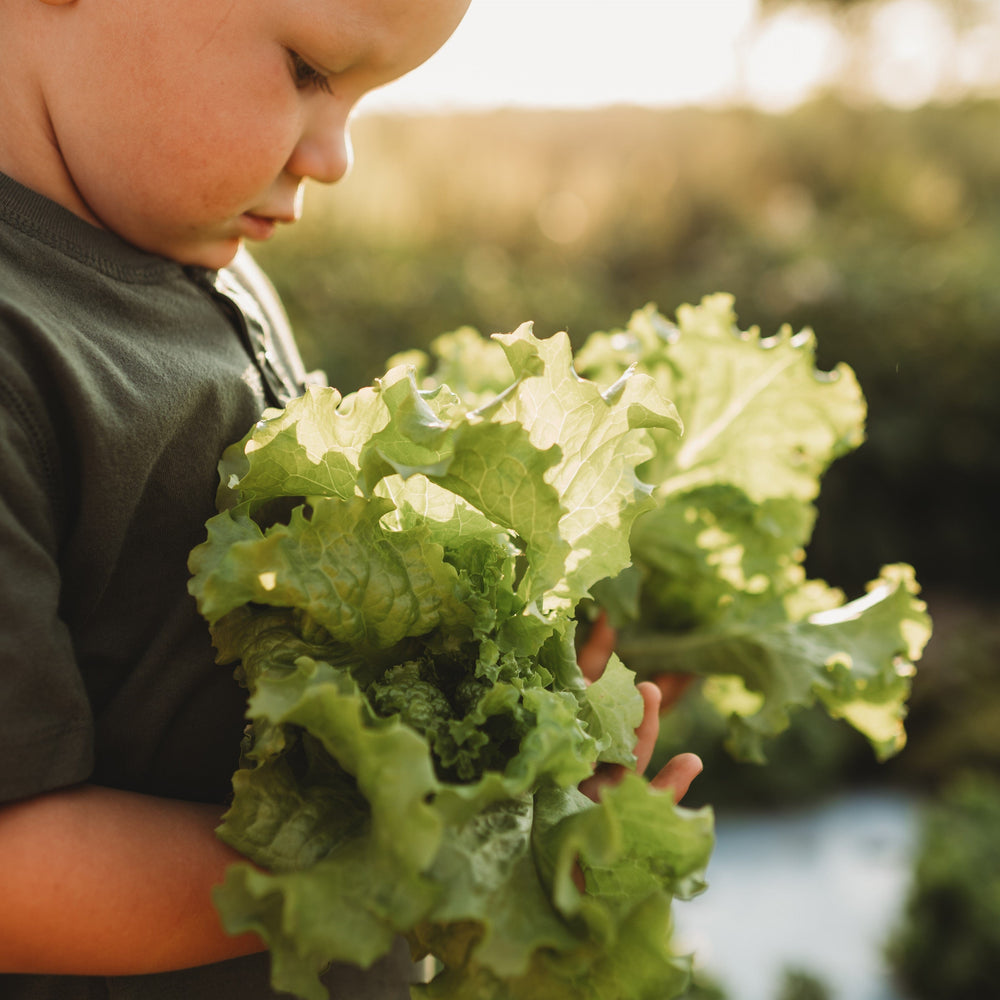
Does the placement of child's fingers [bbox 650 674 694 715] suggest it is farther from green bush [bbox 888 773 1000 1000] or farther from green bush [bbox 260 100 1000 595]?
green bush [bbox 260 100 1000 595]

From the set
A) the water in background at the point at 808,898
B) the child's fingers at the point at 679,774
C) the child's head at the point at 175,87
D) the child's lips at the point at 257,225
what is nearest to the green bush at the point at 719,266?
the water in background at the point at 808,898

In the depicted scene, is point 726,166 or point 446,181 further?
point 726,166

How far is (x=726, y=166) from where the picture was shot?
29.9 feet

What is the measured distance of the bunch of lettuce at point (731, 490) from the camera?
152 centimetres

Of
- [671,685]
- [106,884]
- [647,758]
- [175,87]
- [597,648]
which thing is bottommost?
[671,685]

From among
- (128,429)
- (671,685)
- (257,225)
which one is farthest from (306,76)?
(671,685)

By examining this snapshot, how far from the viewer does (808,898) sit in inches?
191

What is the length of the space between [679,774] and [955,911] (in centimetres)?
367

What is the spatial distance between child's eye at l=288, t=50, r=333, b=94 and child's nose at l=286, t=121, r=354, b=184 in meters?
0.05

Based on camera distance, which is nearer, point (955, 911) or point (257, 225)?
point (257, 225)

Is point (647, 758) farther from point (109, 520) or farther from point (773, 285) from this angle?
point (773, 285)

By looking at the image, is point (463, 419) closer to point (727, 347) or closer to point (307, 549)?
point (307, 549)

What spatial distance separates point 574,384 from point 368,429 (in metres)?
0.20

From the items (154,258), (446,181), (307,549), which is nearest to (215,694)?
(307,549)
